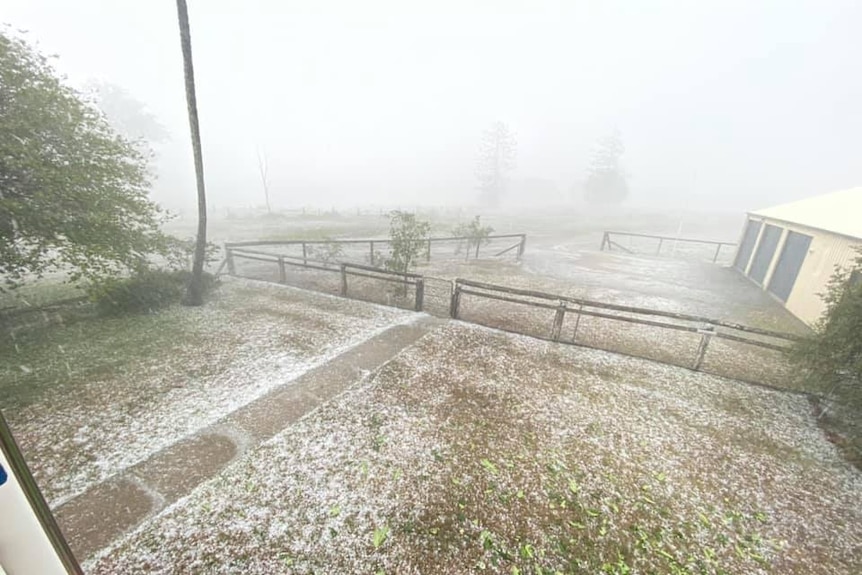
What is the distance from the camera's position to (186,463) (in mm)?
3943

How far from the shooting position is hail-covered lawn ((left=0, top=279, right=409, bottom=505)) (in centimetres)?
412

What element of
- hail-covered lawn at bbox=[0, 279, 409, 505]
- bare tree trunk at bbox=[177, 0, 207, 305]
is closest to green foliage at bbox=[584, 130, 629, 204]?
hail-covered lawn at bbox=[0, 279, 409, 505]

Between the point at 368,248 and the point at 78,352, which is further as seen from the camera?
the point at 368,248

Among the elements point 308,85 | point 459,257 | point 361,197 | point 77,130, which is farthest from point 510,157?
point 308,85

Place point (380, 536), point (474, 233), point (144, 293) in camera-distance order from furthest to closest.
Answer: point (474, 233) → point (144, 293) → point (380, 536)

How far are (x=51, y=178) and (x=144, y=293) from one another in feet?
10.1

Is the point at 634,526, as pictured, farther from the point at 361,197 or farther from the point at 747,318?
the point at 361,197

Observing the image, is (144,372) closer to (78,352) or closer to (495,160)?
(78,352)

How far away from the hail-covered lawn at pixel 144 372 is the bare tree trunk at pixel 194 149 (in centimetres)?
53

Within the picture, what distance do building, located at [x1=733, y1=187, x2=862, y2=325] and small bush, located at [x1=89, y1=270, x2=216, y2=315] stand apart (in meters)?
15.3

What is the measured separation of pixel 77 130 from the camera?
629cm

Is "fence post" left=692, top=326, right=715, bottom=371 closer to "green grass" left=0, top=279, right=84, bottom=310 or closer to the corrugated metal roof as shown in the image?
the corrugated metal roof

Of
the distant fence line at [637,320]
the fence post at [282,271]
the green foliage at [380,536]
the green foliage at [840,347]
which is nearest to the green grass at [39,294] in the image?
the fence post at [282,271]

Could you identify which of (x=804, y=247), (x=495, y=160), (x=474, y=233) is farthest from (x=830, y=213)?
(x=495, y=160)
